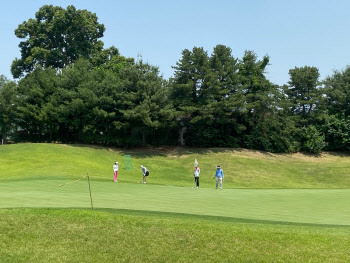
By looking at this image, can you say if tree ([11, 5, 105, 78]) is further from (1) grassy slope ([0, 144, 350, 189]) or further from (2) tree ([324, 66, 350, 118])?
(2) tree ([324, 66, 350, 118])

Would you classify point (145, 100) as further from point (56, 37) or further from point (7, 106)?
point (56, 37)

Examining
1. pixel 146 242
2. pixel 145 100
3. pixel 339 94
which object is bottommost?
pixel 146 242

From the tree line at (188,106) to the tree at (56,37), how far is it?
1411 centimetres

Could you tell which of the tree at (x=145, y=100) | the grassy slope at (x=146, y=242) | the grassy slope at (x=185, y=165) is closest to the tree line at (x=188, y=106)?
the tree at (x=145, y=100)

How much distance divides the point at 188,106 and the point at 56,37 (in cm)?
4053

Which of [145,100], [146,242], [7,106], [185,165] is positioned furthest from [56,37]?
[146,242]

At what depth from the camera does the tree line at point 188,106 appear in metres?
53.7

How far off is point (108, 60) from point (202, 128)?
34.2 metres

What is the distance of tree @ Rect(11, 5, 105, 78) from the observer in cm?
7812

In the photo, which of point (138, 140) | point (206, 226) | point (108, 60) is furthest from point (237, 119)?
point (206, 226)

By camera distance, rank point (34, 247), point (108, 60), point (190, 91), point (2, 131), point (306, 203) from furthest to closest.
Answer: point (108, 60)
point (2, 131)
point (190, 91)
point (306, 203)
point (34, 247)

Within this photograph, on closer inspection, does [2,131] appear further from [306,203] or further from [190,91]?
[306,203]

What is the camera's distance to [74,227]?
9469 mm

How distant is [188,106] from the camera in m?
54.2
